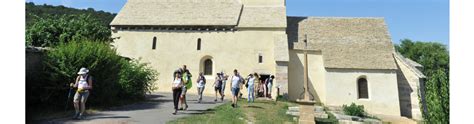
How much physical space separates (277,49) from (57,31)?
1410 cm

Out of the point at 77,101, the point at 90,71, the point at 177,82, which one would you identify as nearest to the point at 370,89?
the point at 177,82

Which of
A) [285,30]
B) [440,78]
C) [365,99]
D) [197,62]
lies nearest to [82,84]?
[440,78]

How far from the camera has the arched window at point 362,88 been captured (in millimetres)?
21016

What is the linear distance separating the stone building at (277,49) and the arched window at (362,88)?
68mm

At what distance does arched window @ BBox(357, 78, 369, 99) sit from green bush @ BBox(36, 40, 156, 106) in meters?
16.5

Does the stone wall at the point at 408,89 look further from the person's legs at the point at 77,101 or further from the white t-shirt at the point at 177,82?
the person's legs at the point at 77,101

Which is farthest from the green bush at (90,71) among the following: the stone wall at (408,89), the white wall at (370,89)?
the stone wall at (408,89)

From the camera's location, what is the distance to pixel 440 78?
25.2ft

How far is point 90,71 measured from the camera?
399 inches

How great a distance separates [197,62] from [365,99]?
42.6 ft

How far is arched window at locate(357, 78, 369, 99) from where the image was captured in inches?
827

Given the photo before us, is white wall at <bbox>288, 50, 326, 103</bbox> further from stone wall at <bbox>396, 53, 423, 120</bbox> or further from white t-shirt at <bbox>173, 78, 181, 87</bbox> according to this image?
white t-shirt at <bbox>173, 78, 181, 87</bbox>

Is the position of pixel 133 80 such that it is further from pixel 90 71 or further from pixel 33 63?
pixel 33 63

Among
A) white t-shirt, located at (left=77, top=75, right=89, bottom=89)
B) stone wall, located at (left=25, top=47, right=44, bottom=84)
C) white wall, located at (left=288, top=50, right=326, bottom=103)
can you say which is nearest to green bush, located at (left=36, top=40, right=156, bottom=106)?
stone wall, located at (left=25, top=47, right=44, bottom=84)
